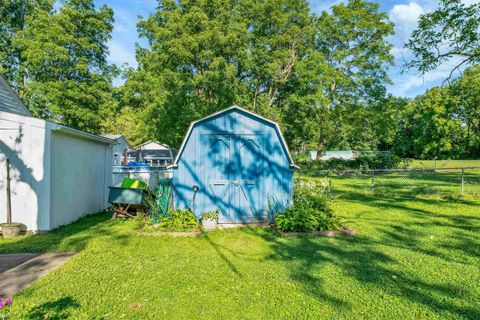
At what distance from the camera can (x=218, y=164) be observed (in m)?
7.10

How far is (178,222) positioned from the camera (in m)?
6.59

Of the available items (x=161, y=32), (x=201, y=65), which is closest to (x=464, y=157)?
(x=201, y=65)

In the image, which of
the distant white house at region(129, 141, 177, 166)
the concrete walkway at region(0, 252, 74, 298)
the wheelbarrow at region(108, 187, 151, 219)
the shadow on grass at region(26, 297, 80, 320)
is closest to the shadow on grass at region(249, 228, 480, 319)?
the shadow on grass at region(26, 297, 80, 320)

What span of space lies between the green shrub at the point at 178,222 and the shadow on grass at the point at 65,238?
33.0 inches

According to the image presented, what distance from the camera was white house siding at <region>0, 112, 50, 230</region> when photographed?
21.0 feet

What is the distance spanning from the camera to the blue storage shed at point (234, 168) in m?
7.02

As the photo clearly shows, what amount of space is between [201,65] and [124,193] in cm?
1197

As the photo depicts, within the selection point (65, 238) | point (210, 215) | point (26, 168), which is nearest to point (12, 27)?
point (26, 168)

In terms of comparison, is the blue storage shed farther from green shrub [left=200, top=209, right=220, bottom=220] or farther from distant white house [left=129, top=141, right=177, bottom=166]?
distant white house [left=129, top=141, right=177, bottom=166]

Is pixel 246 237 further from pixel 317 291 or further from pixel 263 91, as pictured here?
pixel 263 91

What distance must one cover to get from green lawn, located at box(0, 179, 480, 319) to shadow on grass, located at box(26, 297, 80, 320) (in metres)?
0.01

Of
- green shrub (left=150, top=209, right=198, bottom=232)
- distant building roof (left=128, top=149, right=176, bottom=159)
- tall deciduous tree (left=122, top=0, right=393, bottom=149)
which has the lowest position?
green shrub (left=150, top=209, right=198, bottom=232)

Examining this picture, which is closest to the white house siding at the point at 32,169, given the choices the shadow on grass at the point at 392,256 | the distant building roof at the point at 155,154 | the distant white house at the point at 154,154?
the shadow on grass at the point at 392,256

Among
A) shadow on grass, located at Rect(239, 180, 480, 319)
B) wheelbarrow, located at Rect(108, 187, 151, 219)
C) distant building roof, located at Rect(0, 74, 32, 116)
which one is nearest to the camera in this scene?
shadow on grass, located at Rect(239, 180, 480, 319)
